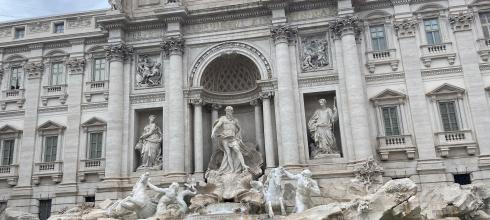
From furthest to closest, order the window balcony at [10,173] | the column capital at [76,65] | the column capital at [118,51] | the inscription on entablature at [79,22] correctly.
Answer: the inscription on entablature at [79,22] → the column capital at [76,65] → the window balcony at [10,173] → the column capital at [118,51]

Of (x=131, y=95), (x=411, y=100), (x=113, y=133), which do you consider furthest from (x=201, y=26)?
(x=411, y=100)

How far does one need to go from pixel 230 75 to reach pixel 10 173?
14989 millimetres

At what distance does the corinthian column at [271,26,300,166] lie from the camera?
23.0 m

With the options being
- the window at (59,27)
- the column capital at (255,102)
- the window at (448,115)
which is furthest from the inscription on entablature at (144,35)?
the window at (448,115)

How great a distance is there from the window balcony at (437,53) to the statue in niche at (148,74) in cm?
1546

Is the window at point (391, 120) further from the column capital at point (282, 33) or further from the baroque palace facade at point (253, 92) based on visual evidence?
the column capital at point (282, 33)

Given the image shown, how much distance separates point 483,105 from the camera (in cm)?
2300

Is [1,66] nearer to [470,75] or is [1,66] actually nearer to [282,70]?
[282,70]

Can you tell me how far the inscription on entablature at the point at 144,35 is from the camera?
27.0m

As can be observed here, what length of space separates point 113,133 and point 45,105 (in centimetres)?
605

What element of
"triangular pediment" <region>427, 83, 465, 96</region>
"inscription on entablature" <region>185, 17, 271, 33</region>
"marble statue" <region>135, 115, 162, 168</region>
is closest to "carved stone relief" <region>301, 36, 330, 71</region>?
"inscription on entablature" <region>185, 17, 271, 33</region>

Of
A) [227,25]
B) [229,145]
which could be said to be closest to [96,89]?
[227,25]

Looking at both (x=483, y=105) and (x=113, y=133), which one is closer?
(x=483, y=105)

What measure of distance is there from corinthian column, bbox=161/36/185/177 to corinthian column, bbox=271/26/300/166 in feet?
18.3
